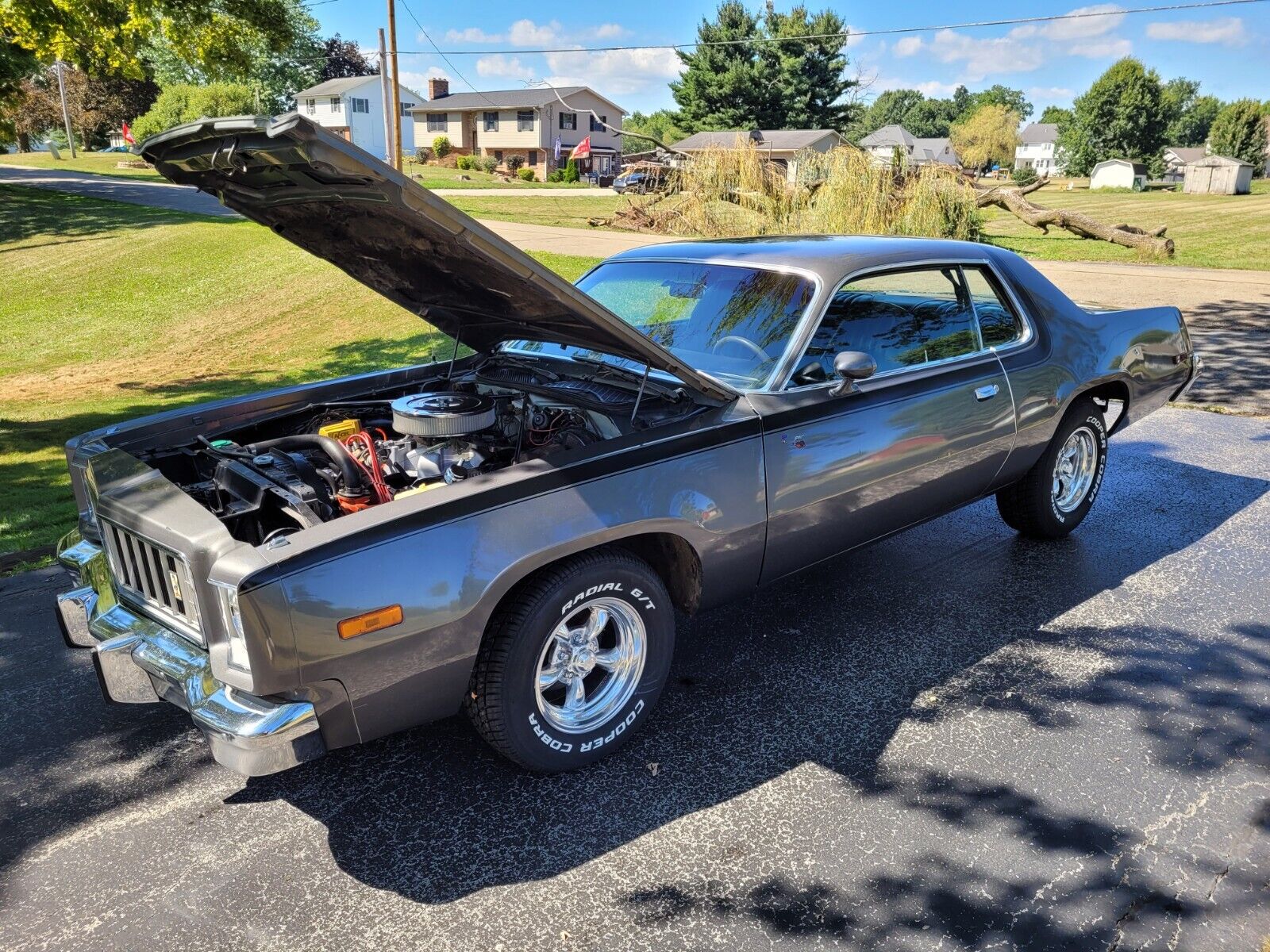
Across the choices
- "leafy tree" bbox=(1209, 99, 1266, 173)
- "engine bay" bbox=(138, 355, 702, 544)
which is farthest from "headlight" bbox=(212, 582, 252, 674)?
"leafy tree" bbox=(1209, 99, 1266, 173)

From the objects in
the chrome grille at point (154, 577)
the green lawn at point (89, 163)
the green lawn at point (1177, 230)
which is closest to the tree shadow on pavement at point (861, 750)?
the chrome grille at point (154, 577)

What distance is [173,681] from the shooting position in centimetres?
280

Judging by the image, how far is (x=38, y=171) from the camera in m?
37.9

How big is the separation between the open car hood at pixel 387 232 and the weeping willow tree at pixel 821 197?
474 inches

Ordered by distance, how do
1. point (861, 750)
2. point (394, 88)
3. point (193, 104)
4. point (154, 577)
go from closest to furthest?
point (154, 577) < point (861, 750) < point (394, 88) < point (193, 104)

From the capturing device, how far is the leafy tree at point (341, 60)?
86312 mm

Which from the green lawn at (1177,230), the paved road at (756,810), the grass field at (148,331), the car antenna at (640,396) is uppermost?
the car antenna at (640,396)

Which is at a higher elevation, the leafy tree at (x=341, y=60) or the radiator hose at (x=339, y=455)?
the leafy tree at (x=341, y=60)

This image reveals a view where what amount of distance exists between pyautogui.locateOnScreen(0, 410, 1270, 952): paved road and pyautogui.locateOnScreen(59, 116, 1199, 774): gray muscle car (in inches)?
16.3

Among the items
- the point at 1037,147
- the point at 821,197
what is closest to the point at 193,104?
the point at 821,197

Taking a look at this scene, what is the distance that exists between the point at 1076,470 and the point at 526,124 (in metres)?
66.4

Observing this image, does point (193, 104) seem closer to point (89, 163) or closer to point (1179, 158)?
point (89, 163)

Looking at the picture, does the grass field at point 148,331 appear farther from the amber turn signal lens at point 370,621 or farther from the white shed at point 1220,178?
the white shed at point 1220,178

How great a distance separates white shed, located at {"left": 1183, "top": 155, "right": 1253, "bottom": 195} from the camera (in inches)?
2050
